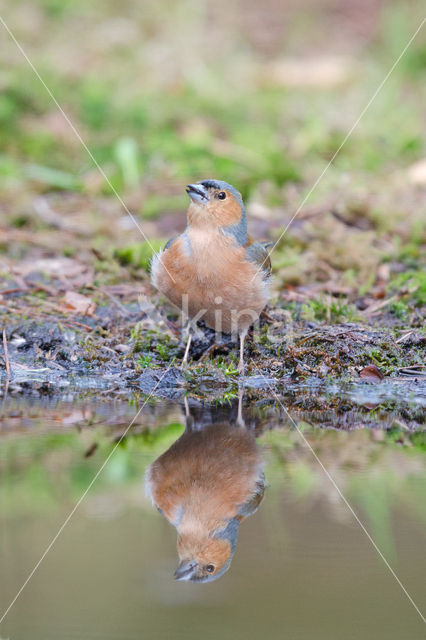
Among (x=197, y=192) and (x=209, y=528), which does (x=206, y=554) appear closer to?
(x=209, y=528)


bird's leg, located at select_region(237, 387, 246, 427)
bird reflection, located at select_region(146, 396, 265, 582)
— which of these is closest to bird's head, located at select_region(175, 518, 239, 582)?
bird reflection, located at select_region(146, 396, 265, 582)

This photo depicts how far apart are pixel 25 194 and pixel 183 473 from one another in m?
5.89

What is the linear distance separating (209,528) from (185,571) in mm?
281

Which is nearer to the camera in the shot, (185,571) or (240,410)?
(185,571)

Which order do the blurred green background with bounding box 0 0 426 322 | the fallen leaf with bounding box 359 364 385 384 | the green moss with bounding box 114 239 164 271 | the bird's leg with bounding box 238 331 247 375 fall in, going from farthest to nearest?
the blurred green background with bounding box 0 0 426 322 → the green moss with bounding box 114 239 164 271 → the bird's leg with bounding box 238 331 247 375 → the fallen leaf with bounding box 359 364 385 384

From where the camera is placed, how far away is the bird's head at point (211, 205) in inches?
208

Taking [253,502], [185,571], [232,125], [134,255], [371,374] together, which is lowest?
[185,571]

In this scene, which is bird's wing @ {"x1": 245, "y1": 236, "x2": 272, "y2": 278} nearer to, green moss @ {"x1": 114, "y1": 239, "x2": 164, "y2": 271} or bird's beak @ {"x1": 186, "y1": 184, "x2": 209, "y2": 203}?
bird's beak @ {"x1": 186, "y1": 184, "x2": 209, "y2": 203}

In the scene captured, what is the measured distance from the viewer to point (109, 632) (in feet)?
7.35

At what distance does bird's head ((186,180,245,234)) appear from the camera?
5285 mm

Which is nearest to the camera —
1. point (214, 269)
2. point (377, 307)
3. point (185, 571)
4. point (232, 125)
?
point (185, 571)

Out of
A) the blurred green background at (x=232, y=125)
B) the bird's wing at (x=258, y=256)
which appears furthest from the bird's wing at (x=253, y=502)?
the blurred green background at (x=232, y=125)

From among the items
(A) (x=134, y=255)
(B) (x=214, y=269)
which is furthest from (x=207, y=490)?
(A) (x=134, y=255)

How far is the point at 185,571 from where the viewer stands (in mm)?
2662
